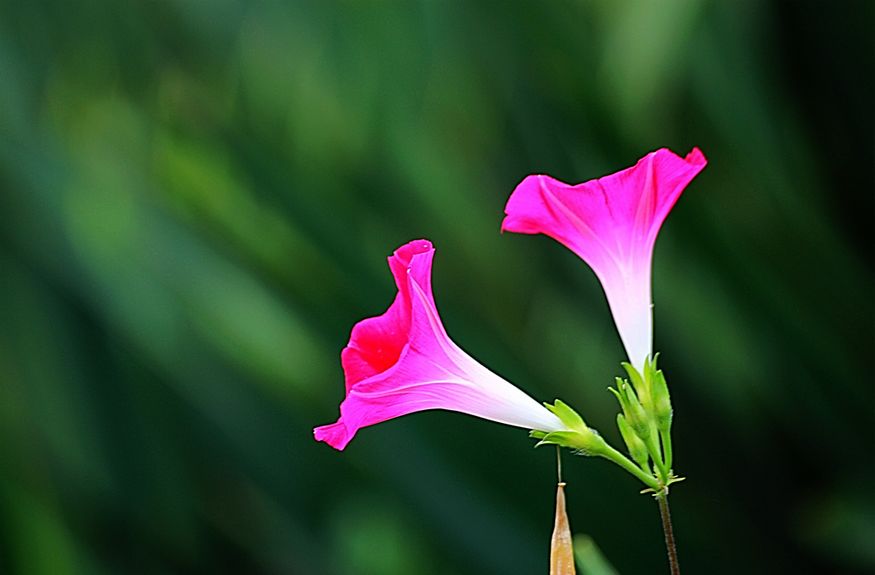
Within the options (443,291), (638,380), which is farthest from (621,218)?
(443,291)

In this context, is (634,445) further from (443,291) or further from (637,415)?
(443,291)

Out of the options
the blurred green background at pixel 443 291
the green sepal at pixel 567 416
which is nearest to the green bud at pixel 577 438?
the green sepal at pixel 567 416

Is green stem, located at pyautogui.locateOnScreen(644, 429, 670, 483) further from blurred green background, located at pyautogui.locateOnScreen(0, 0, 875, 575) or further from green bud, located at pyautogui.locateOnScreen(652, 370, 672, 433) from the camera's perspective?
blurred green background, located at pyautogui.locateOnScreen(0, 0, 875, 575)

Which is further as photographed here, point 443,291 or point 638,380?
point 443,291

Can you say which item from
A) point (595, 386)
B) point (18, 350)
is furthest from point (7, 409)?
point (595, 386)

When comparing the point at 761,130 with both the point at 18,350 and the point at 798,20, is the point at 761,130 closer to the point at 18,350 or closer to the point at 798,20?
the point at 798,20

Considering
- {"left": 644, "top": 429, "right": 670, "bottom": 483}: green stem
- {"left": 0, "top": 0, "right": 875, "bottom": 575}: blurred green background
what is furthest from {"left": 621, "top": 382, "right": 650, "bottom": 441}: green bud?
{"left": 0, "top": 0, "right": 875, "bottom": 575}: blurred green background
